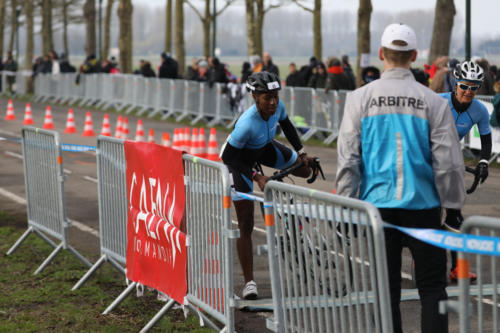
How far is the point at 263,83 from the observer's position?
270 inches

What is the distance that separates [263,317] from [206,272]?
1005 mm

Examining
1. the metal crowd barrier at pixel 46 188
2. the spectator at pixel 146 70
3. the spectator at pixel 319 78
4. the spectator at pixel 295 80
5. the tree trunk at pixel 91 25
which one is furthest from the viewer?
the tree trunk at pixel 91 25

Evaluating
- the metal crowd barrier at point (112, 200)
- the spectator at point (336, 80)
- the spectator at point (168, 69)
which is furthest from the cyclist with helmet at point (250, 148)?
the spectator at point (168, 69)

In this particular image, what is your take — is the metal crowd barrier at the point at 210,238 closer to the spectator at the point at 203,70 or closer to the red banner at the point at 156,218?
the red banner at the point at 156,218

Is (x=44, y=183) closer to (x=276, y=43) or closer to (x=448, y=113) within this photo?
(x=448, y=113)

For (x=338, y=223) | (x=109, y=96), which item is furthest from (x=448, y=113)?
(x=109, y=96)

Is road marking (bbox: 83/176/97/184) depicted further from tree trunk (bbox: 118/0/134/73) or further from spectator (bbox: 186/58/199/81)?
tree trunk (bbox: 118/0/134/73)

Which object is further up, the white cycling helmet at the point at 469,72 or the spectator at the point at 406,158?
the white cycling helmet at the point at 469,72

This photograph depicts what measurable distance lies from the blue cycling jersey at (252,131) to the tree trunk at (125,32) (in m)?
29.8

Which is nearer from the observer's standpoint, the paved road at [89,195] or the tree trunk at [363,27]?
the paved road at [89,195]

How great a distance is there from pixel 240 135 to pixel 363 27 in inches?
670

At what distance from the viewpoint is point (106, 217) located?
24.8 feet

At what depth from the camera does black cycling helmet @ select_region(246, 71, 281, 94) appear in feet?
22.5

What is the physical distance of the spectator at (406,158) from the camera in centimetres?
465
